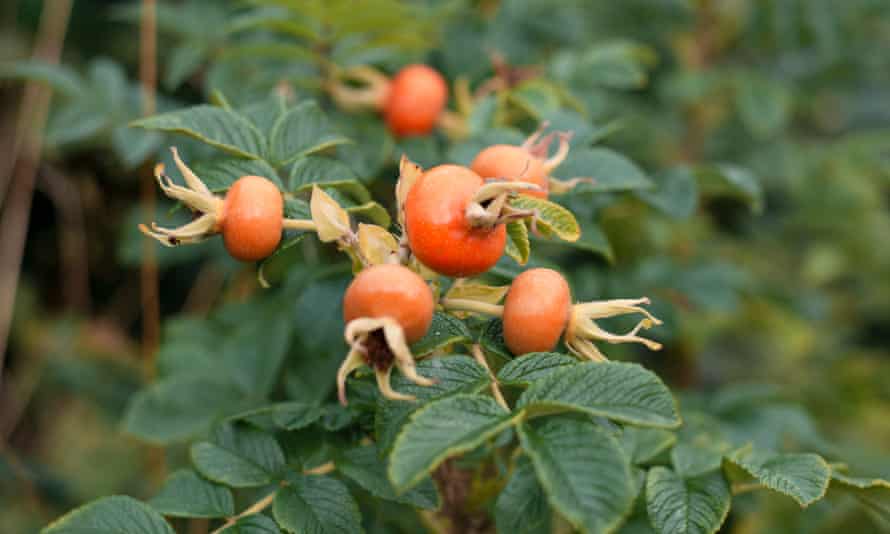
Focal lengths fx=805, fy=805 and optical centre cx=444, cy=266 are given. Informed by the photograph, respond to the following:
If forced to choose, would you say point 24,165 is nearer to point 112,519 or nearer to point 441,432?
point 112,519

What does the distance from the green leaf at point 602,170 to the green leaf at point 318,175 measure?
38 centimetres

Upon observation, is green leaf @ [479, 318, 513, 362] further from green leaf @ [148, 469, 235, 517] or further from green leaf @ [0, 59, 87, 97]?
green leaf @ [0, 59, 87, 97]

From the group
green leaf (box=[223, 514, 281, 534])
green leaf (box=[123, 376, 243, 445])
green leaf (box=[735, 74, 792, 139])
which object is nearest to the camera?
green leaf (box=[223, 514, 281, 534])

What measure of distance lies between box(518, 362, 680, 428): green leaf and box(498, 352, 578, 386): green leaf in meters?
0.04

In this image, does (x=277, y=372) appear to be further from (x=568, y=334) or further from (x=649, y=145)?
(x=649, y=145)

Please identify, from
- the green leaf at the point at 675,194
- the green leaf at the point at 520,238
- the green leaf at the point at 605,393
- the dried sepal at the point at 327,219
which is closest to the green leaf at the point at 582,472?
the green leaf at the point at 605,393

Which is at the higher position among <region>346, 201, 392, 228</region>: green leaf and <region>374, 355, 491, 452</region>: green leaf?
<region>346, 201, 392, 228</region>: green leaf

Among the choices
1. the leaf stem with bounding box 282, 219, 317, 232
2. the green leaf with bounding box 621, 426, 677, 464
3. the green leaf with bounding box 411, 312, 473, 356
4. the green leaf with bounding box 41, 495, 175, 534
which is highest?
the leaf stem with bounding box 282, 219, 317, 232

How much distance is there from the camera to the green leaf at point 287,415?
121 cm

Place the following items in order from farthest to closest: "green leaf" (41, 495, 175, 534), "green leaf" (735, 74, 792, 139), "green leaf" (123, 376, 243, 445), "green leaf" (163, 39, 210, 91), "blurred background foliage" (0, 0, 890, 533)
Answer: "green leaf" (735, 74, 792, 139)
"green leaf" (163, 39, 210, 91)
"blurred background foliage" (0, 0, 890, 533)
"green leaf" (123, 376, 243, 445)
"green leaf" (41, 495, 175, 534)

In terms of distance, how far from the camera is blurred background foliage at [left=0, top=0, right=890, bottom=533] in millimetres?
1704

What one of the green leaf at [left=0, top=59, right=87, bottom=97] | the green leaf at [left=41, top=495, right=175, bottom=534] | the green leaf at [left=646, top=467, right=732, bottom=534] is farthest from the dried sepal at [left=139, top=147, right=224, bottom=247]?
the green leaf at [left=0, top=59, right=87, bottom=97]

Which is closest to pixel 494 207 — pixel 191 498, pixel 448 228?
pixel 448 228

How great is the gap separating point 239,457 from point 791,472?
793 mm
